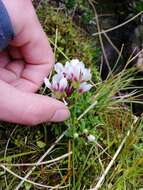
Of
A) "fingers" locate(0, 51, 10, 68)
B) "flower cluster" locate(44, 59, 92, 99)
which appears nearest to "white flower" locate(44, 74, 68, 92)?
"flower cluster" locate(44, 59, 92, 99)

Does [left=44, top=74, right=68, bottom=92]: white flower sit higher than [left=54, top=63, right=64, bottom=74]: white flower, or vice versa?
[left=54, top=63, right=64, bottom=74]: white flower

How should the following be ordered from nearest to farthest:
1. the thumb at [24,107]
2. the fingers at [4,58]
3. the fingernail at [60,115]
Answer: the thumb at [24,107] < the fingernail at [60,115] < the fingers at [4,58]

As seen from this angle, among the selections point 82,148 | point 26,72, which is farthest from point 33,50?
point 82,148

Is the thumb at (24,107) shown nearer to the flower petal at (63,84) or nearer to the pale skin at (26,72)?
the pale skin at (26,72)

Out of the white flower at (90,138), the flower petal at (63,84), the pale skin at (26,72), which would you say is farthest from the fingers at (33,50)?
the white flower at (90,138)

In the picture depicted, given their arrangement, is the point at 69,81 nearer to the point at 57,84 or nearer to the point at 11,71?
the point at 57,84

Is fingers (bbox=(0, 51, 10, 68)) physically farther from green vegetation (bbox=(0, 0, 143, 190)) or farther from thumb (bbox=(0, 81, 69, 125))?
thumb (bbox=(0, 81, 69, 125))
